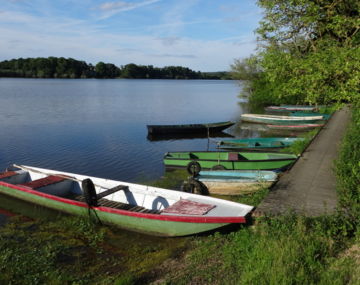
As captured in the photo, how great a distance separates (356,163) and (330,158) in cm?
741

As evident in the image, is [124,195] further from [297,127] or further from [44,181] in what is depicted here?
[297,127]

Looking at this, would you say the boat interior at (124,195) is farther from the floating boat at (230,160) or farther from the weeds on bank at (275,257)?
the floating boat at (230,160)

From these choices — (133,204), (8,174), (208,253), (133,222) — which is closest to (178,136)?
(8,174)

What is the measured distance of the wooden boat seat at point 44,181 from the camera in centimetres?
1254

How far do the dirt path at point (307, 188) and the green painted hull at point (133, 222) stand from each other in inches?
73.1

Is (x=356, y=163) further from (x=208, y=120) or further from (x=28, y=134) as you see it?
(x=208, y=120)

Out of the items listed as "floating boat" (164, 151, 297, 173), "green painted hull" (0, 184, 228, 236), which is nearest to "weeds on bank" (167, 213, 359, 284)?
"green painted hull" (0, 184, 228, 236)

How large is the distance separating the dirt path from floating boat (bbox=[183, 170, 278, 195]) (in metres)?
0.73

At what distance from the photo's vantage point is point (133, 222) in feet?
32.0

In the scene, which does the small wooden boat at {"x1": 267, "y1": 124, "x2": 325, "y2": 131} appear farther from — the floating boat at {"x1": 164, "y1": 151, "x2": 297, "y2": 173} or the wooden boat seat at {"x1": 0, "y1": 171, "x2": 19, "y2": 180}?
the wooden boat seat at {"x1": 0, "y1": 171, "x2": 19, "y2": 180}

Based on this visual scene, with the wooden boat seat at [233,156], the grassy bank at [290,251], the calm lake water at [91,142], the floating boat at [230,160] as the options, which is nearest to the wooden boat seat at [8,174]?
the calm lake water at [91,142]

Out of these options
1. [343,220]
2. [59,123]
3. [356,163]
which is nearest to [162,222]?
[343,220]

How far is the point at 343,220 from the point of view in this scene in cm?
685

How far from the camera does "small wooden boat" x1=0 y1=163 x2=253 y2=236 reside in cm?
891
